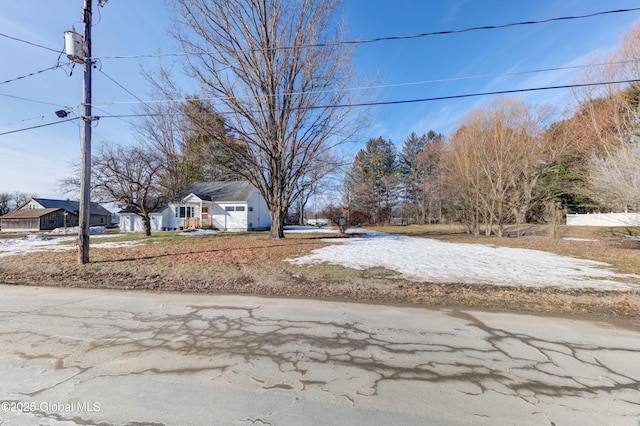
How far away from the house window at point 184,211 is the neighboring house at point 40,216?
18632 mm

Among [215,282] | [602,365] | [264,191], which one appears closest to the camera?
[602,365]

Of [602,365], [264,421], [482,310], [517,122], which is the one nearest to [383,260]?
[482,310]

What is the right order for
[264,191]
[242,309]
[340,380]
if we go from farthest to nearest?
[264,191] < [242,309] < [340,380]

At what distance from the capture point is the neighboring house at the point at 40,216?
38.3 metres

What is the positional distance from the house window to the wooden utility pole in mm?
18800

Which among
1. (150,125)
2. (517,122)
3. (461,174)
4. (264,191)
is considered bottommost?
(264,191)

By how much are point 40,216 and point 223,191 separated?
106 ft

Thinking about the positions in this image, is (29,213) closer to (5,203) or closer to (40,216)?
(40,216)

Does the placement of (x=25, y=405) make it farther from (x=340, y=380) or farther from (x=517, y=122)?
(x=517, y=122)

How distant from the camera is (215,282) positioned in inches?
243

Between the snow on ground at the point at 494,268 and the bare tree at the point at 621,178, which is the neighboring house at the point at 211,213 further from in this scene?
the bare tree at the point at 621,178

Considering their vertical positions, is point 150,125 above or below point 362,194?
above

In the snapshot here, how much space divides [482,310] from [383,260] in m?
4.28

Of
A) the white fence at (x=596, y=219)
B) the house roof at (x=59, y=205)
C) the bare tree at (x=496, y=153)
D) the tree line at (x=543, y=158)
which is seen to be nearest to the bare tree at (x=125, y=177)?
the tree line at (x=543, y=158)
